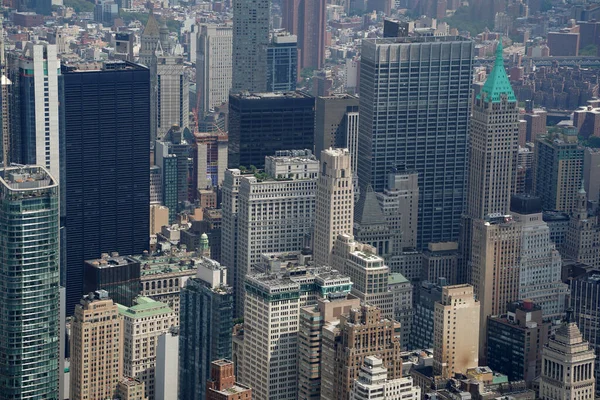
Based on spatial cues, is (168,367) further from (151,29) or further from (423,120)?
(151,29)

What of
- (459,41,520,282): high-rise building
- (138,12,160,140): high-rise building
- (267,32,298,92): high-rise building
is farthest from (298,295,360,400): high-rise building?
(267,32,298,92): high-rise building

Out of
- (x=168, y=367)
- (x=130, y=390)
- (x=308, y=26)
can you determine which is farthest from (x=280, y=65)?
(x=130, y=390)

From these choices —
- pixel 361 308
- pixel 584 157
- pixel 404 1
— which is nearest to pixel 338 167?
pixel 361 308

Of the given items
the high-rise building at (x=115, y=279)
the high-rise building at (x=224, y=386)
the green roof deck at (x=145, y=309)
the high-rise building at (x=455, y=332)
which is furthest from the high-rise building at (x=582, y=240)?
the high-rise building at (x=224, y=386)

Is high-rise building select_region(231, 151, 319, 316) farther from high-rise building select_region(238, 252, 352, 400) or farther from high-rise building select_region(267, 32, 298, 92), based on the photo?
high-rise building select_region(267, 32, 298, 92)

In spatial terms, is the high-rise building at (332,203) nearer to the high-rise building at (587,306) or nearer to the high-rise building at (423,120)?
the high-rise building at (587,306)

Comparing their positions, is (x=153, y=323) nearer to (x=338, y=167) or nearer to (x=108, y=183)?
(x=338, y=167)

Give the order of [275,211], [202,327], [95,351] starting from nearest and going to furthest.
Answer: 1. [95,351]
2. [202,327]
3. [275,211]
